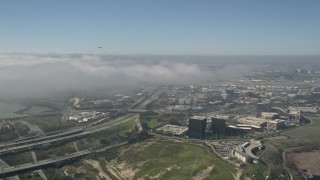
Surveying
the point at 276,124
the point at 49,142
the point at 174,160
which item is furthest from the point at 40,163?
the point at 276,124

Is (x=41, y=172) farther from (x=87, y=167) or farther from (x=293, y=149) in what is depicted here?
(x=293, y=149)

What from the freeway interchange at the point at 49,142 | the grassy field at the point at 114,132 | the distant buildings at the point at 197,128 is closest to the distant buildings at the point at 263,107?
the distant buildings at the point at 197,128

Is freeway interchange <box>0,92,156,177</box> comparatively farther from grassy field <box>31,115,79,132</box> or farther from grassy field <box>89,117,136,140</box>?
grassy field <box>31,115,79,132</box>

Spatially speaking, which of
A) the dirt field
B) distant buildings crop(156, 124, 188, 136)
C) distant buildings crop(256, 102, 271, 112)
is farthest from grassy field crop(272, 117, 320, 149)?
distant buildings crop(156, 124, 188, 136)

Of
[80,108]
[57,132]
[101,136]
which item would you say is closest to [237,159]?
[101,136]

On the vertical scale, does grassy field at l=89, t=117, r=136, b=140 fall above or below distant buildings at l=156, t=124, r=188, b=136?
below

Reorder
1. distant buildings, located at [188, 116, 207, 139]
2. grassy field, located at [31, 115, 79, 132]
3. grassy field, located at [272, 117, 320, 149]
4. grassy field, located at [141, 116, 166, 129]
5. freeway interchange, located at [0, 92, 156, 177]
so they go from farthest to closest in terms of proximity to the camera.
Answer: grassy field, located at [141, 116, 166, 129]
grassy field, located at [31, 115, 79, 132]
distant buildings, located at [188, 116, 207, 139]
grassy field, located at [272, 117, 320, 149]
freeway interchange, located at [0, 92, 156, 177]
